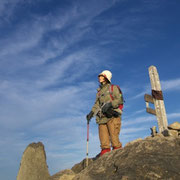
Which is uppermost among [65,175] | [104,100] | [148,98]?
[148,98]

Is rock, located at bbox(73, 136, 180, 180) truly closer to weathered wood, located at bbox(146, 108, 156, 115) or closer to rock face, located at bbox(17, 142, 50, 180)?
rock face, located at bbox(17, 142, 50, 180)

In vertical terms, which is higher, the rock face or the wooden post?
the wooden post

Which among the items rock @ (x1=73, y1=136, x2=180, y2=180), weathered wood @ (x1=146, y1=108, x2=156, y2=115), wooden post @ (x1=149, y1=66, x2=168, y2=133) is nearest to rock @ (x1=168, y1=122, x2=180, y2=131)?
wooden post @ (x1=149, y1=66, x2=168, y2=133)

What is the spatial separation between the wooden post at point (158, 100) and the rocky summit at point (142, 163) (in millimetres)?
6825

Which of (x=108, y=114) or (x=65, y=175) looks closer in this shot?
(x=65, y=175)

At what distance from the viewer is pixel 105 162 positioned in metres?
5.25

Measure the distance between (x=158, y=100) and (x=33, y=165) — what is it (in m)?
7.35

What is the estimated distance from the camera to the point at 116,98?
7.66 meters

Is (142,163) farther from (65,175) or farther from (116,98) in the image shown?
(116,98)

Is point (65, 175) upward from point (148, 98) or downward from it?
downward

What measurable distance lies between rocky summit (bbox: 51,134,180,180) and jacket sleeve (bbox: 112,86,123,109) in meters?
2.11

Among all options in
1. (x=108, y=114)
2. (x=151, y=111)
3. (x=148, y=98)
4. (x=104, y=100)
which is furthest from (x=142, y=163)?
(x=148, y=98)

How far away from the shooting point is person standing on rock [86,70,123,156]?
24.2 ft

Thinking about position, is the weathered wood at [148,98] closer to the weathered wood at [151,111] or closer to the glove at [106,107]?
the weathered wood at [151,111]
